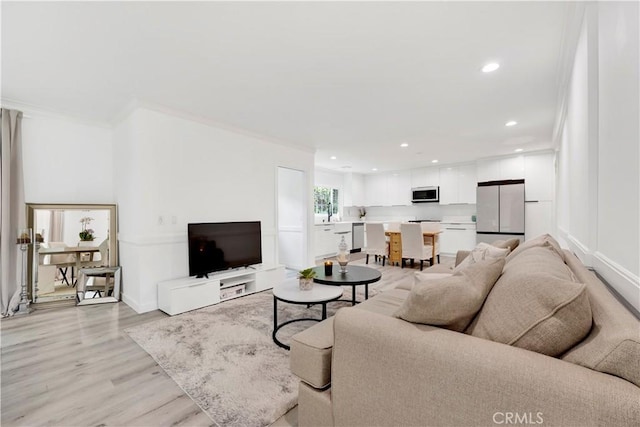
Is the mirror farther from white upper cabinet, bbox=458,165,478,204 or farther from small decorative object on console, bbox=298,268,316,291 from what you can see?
white upper cabinet, bbox=458,165,478,204

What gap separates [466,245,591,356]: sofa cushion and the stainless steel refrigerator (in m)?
6.07

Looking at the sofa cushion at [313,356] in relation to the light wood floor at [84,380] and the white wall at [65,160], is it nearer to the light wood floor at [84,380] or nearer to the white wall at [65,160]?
the light wood floor at [84,380]

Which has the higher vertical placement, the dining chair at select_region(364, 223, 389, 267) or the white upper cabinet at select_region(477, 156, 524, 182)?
the white upper cabinet at select_region(477, 156, 524, 182)

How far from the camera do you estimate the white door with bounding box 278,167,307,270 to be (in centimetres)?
583

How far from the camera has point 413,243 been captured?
5613 mm

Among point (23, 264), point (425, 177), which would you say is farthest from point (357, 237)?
point (23, 264)

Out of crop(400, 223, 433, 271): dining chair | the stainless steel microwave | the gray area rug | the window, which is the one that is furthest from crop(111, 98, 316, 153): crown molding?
the stainless steel microwave

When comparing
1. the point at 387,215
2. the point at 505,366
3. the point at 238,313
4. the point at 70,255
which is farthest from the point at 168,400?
the point at 387,215

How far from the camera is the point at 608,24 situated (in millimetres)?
1400

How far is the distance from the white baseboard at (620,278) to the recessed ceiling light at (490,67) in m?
1.80

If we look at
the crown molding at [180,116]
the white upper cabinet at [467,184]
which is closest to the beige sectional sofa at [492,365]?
the crown molding at [180,116]

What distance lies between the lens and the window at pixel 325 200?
8.31 metres

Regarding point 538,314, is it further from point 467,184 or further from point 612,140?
point 467,184

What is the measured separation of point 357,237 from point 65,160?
260 inches
